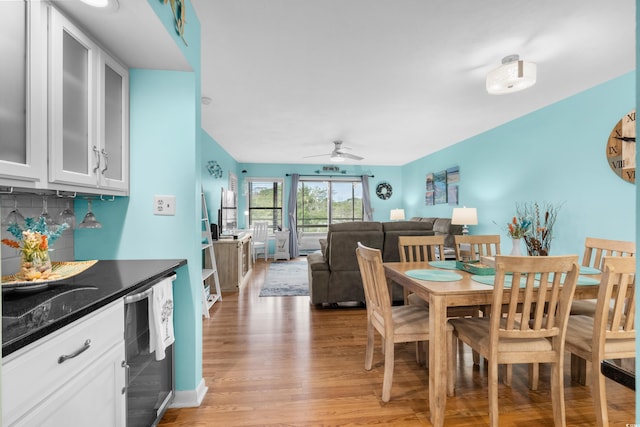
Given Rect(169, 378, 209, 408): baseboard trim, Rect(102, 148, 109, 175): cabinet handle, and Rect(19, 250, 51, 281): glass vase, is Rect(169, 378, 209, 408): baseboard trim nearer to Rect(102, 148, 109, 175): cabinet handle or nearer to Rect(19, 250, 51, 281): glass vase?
Rect(19, 250, 51, 281): glass vase

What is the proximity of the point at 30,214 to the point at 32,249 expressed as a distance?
39 centimetres

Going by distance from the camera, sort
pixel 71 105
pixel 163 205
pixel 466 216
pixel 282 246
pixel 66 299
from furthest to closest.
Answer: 1. pixel 282 246
2. pixel 466 216
3. pixel 163 205
4. pixel 71 105
5. pixel 66 299

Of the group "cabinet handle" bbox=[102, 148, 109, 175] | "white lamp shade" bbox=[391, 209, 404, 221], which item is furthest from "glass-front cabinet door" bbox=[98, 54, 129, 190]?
"white lamp shade" bbox=[391, 209, 404, 221]

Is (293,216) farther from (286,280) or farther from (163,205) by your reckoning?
(163,205)

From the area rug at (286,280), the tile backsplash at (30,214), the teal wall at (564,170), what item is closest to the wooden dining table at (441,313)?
the tile backsplash at (30,214)

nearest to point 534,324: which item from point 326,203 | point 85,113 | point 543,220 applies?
point 85,113

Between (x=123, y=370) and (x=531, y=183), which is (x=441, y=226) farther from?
(x=123, y=370)

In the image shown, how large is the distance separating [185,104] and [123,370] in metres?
1.45

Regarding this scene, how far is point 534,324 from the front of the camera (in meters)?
1.71

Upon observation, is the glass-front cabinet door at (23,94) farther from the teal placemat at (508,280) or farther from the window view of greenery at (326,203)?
the window view of greenery at (326,203)

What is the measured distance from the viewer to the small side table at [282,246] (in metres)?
7.35

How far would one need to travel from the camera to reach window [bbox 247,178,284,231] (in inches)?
328

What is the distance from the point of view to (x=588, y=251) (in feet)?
8.40

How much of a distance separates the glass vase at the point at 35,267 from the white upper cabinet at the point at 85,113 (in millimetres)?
300
